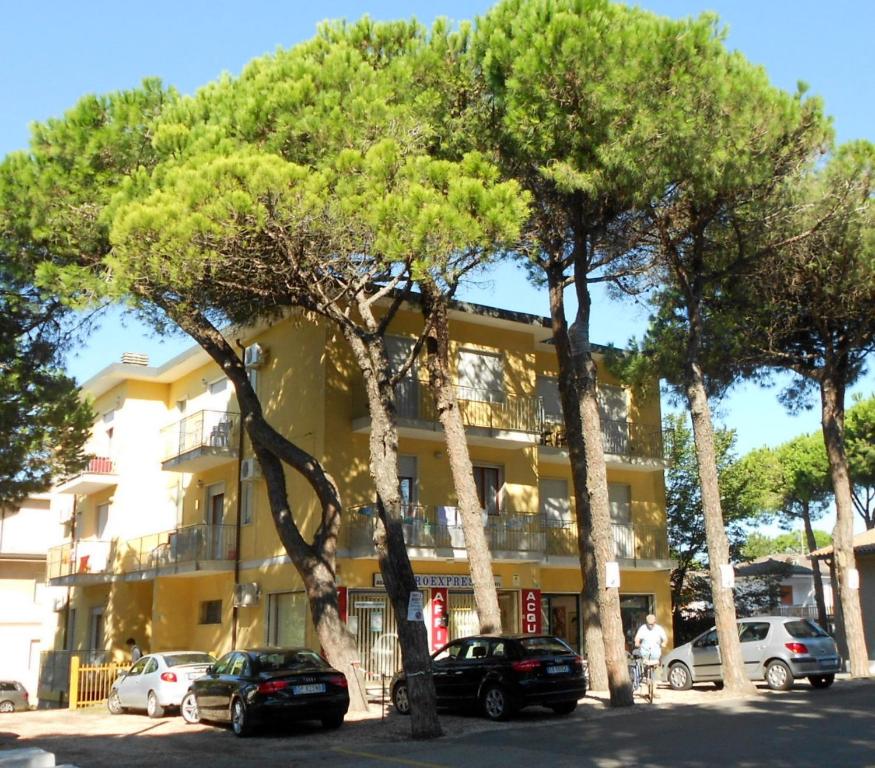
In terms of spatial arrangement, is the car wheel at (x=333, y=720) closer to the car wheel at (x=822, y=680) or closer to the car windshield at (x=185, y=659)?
the car windshield at (x=185, y=659)

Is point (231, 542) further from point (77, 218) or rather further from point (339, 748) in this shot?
point (339, 748)

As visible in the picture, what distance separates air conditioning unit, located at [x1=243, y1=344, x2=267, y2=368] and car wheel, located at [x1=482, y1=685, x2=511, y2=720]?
1243 cm

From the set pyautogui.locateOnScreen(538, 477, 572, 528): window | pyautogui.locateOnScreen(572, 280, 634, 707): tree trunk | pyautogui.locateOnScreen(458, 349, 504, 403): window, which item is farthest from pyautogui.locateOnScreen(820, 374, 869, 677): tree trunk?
pyautogui.locateOnScreen(458, 349, 504, 403): window

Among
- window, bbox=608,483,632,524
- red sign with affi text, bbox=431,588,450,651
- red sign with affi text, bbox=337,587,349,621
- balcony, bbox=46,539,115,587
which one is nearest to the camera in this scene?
red sign with affi text, bbox=337,587,349,621

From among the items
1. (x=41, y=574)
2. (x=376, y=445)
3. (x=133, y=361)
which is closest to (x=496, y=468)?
(x=376, y=445)

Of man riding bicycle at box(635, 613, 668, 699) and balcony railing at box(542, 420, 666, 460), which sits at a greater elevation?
balcony railing at box(542, 420, 666, 460)

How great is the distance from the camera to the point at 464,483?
19328 mm

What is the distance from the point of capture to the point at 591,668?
19703mm

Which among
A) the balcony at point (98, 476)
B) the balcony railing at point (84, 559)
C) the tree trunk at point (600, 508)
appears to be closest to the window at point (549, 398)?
the tree trunk at point (600, 508)

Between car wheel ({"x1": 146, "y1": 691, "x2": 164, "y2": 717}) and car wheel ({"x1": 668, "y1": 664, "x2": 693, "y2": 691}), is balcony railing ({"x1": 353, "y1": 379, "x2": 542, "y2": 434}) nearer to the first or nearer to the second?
car wheel ({"x1": 668, "y1": 664, "x2": 693, "y2": 691})

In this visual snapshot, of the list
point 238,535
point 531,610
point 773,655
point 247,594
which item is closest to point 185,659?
point 247,594

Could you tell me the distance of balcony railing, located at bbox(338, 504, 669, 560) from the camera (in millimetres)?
22855

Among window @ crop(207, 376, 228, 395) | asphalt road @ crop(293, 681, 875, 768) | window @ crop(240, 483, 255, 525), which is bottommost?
asphalt road @ crop(293, 681, 875, 768)

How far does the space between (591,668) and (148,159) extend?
13.0 m
